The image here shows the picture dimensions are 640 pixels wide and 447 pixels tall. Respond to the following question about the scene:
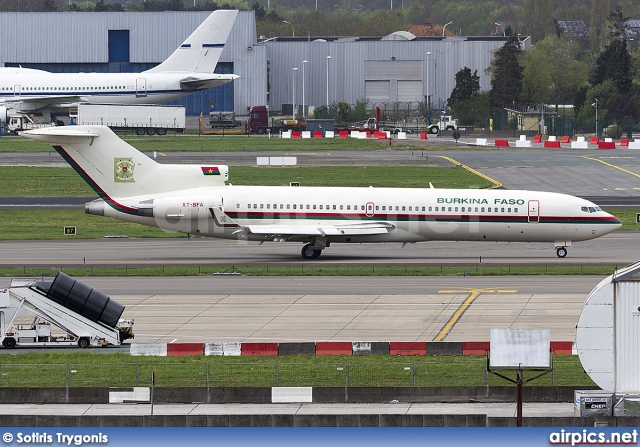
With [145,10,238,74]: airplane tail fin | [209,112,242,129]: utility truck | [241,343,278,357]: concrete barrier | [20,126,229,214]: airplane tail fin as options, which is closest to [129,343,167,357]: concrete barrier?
[241,343,278,357]: concrete barrier

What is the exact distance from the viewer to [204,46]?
434 feet

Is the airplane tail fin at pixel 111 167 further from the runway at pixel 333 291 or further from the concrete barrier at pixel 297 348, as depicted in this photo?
the concrete barrier at pixel 297 348

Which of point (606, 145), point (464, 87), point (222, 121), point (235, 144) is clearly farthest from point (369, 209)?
point (464, 87)

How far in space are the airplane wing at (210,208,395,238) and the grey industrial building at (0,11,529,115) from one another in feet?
350

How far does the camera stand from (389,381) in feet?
98.4

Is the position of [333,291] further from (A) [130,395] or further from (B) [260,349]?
(A) [130,395]

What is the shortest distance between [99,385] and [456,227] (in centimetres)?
2869

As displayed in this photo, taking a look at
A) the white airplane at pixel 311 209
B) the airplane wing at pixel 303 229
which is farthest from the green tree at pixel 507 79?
the airplane wing at pixel 303 229

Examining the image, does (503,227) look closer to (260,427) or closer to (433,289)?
(433,289)

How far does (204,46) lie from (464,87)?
44539 millimetres

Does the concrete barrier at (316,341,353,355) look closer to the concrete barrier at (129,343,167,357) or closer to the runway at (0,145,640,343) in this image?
the runway at (0,145,640,343)

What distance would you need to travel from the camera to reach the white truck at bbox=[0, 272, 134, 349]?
35.3m

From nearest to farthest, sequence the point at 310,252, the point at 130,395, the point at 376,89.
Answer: the point at 130,395 < the point at 310,252 < the point at 376,89

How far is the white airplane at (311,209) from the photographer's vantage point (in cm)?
5491
